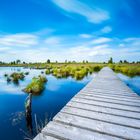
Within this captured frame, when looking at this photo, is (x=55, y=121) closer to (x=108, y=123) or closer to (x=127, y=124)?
(x=108, y=123)

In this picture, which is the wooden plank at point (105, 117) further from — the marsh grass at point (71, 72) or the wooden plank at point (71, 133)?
the marsh grass at point (71, 72)

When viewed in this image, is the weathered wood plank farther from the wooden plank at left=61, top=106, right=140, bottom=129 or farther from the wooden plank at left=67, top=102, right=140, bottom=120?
the wooden plank at left=67, top=102, right=140, bottom=120

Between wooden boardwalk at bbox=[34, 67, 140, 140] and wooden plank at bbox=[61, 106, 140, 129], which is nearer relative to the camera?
wooden boardwalk at bbox=[34, 67, 140, 140]

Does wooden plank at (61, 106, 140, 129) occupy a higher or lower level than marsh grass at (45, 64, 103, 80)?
higher

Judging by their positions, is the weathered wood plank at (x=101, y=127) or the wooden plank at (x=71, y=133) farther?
the weathered wood plank at (x=101, y=127)

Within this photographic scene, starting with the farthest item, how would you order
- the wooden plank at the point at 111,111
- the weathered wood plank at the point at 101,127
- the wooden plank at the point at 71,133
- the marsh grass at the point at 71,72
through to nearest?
the marsh grass at the point at 71,72, the wooden plank at the point at 111,111, the weathered wood plank at the point at 101,127, the wooden plank at the point at 71,133

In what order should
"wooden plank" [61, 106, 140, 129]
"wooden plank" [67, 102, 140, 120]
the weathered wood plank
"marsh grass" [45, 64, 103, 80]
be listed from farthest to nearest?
"marsh grass" [45, 64, 103, 80] → "wooden plank" [67, 102, 140, 120] → "wooden plank" [61, 106, 140, 129] → the weathered wood plank

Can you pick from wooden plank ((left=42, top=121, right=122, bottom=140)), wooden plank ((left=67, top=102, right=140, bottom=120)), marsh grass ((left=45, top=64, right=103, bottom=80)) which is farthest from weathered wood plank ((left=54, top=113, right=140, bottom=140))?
marsh grass ((left=45, top=64, right=103, bottom=80))

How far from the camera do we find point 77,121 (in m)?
3.18

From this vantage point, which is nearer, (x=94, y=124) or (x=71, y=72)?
(x=94, y=124)

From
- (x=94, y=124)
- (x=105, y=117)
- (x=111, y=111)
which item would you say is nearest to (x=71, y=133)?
(x=94, y=124)

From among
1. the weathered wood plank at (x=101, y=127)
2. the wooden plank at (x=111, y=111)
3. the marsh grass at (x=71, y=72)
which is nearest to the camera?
the weathered wood plank at (x=101, y=127)

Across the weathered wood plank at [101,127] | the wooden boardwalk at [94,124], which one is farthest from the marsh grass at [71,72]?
the weathered wood plank at [101,127]

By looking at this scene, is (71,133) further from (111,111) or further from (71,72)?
(71,72)
